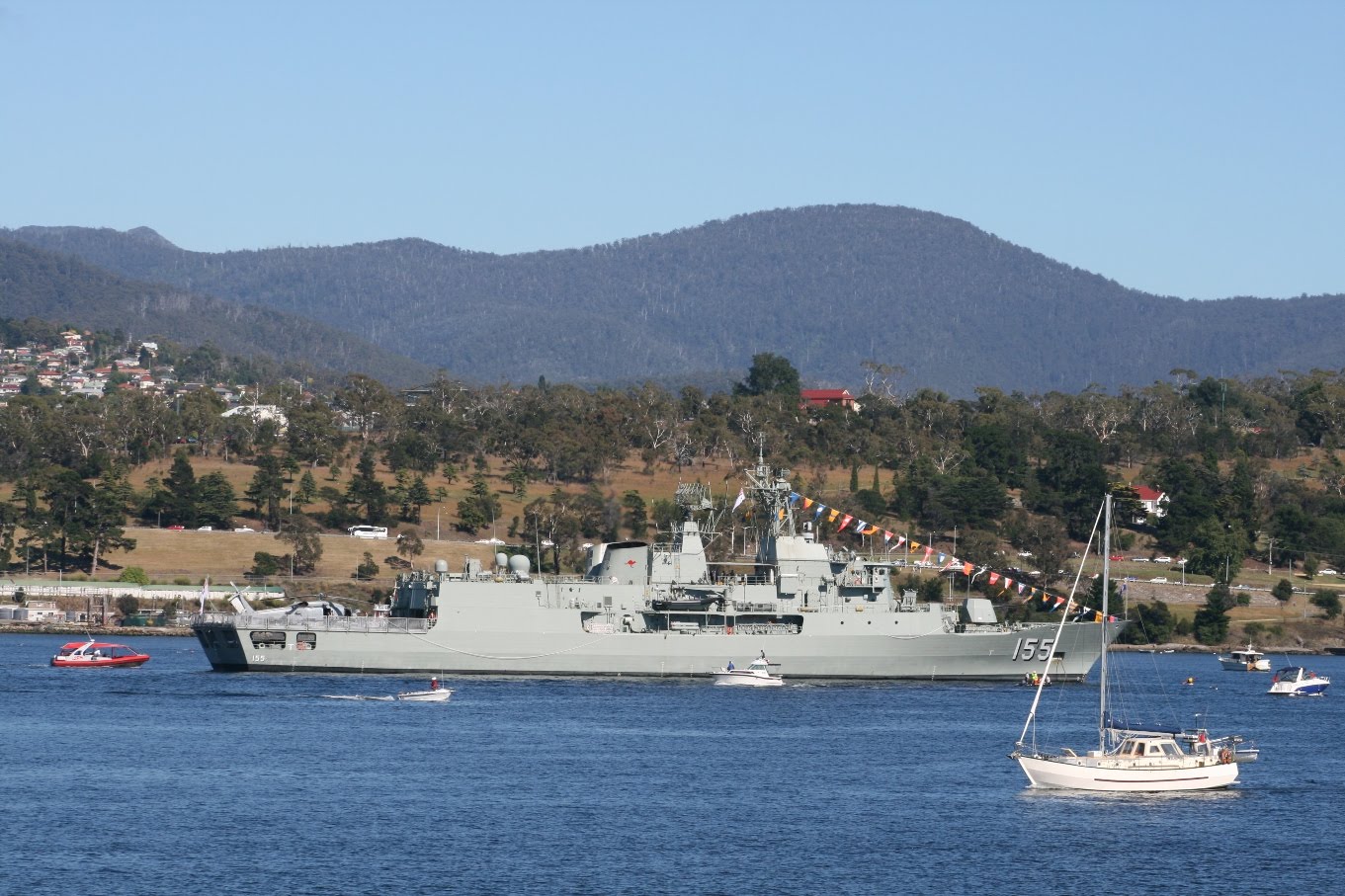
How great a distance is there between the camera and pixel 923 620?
221ft

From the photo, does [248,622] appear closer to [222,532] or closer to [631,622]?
[631,622]

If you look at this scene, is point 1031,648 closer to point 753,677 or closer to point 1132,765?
point 753,677

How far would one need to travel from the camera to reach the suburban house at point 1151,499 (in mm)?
134125

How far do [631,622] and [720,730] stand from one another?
15356 mm

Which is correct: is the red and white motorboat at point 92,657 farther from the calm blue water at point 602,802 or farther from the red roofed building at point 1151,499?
the red roofed building at point 1151,499

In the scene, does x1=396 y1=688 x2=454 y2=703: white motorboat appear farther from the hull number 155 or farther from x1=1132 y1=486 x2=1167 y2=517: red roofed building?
x1=1132 y1=486 x2=1167 y2=517: red roofed building

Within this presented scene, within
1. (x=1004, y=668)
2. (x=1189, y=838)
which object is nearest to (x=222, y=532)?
(x=1004, y=668)

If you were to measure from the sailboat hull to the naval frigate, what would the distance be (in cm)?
2508

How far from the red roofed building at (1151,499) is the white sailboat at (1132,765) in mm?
92863

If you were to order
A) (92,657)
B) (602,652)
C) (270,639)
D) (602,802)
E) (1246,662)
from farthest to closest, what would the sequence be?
(1246,662), (92,657), (270,639), (602,652), (602,802)

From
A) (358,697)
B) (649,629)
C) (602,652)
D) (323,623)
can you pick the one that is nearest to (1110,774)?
(358,697)

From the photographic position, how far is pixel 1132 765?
4100cm

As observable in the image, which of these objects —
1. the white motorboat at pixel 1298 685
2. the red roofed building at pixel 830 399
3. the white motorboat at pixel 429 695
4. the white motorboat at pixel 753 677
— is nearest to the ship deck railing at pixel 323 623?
the white motorboat at pixel 429 695

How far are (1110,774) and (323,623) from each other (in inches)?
1387
